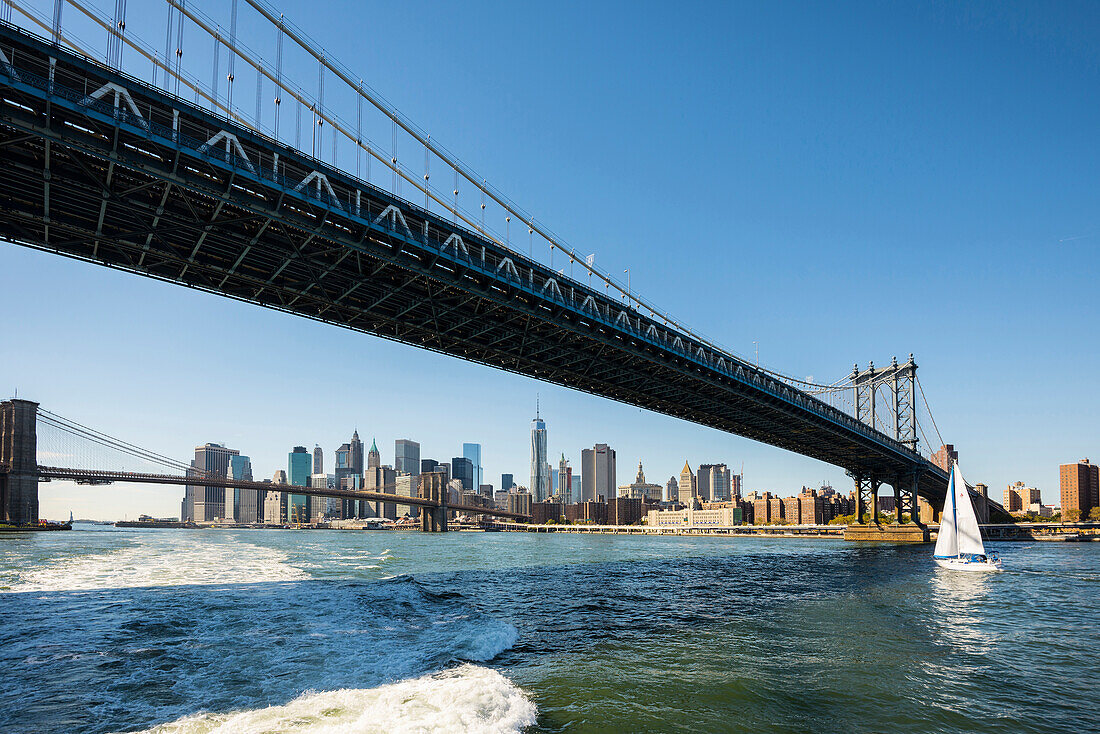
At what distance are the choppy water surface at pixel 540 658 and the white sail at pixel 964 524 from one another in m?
15.6

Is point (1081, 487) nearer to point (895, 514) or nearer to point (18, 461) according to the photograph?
point (895, 514)

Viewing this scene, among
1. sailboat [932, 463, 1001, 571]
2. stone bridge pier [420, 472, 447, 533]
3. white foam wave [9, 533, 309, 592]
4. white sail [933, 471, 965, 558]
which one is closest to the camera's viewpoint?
white foam wave [9, 533, 309, 592]

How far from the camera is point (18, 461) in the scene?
352 feet

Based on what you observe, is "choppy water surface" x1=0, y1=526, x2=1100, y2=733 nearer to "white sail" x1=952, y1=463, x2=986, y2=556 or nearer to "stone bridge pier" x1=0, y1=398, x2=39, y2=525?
"white sail" x1=952, y1=463, x2=986, y2=556

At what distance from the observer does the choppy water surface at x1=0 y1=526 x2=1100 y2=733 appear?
1252 centimetres

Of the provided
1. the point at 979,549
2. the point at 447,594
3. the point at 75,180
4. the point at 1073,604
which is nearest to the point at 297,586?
the point at 447,594

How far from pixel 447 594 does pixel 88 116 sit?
2488cm

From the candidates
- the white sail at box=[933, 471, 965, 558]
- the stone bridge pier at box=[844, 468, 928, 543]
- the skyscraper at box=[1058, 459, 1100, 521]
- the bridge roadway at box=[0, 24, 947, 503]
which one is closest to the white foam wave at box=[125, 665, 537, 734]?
the bridge roadway at box=[0, 24, 947, 503]

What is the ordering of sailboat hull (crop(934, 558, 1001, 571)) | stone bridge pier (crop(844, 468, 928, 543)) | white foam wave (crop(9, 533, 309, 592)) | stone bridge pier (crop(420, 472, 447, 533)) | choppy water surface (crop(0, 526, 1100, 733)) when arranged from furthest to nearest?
stone bridge pier (crop(420, 472, 447, 533))
stone bridge pier (crop(844, 468, 928, 543))
sailboat hull (crop(934, 558, 1001, 571))
white foam wave (crop(9, 533, 309, 592))
choppy water surface (crop(0, 526, 1100, 733))

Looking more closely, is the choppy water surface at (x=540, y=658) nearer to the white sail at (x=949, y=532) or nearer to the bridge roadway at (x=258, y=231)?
the bridge roadway at (x=258, y=231)

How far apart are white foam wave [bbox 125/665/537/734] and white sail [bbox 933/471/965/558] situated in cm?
5036

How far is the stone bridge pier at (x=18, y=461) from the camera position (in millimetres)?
106875

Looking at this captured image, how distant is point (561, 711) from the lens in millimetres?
12867

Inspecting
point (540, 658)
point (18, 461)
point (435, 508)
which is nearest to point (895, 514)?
point (540, 658)
